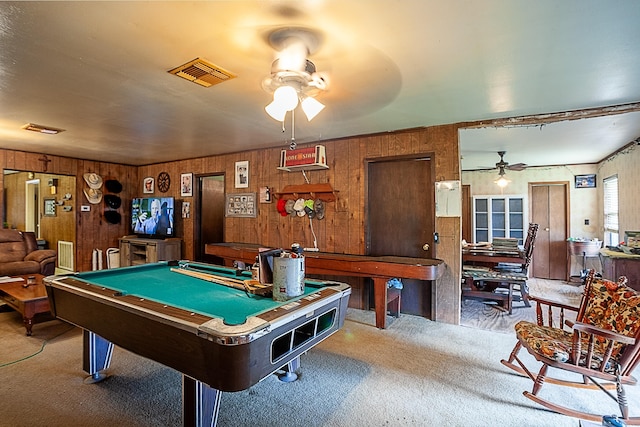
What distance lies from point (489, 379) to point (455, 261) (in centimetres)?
148

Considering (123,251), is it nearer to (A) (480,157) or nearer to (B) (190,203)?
(B) (190,203)

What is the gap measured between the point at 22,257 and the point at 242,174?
3753 mm

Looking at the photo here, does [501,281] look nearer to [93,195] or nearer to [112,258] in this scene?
[112,258]

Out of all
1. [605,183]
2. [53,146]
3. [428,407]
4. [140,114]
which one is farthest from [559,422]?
[53,146]

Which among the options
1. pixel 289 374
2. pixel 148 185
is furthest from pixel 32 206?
pixel 289 374

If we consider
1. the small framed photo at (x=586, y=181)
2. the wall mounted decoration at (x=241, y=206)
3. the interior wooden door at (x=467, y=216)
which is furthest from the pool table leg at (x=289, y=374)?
the small framed photo at (x=586, y=181)

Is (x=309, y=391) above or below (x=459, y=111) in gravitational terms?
below

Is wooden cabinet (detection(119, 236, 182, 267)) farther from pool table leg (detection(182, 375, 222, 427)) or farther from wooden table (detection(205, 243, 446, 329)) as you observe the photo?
pool table leg (detection(182, 375, 222, 427))

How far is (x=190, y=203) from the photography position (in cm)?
629

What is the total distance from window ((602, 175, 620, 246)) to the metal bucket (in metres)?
5.79

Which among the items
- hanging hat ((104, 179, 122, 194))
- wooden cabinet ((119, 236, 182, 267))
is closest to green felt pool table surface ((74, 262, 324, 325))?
wooden cabinet ((119, 236, 182, 267))

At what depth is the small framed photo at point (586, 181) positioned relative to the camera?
6.17 meters

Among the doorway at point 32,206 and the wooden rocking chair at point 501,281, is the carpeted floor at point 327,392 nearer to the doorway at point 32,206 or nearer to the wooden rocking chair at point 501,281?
the wooden rocking chair at point 501,281

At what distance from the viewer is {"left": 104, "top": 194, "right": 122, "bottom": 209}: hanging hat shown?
22.4 ft
